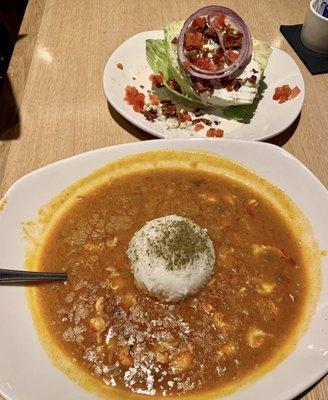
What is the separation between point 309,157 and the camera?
2920 millimetres

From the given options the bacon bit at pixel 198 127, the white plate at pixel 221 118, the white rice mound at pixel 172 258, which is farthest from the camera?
the bacon bit at pixel 198 127

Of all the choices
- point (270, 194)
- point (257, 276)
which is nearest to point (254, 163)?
point (270, 194)

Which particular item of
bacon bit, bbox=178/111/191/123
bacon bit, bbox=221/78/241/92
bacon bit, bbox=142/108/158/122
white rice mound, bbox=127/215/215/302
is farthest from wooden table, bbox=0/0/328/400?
white rice mound, bbox=127/215/215/302

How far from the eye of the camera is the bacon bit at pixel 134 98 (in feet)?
10.0

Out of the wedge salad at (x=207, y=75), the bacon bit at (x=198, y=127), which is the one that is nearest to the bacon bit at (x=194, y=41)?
the wedge salad at (x=207, y=75)

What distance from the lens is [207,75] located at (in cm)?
306

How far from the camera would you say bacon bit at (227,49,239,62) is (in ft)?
10.2

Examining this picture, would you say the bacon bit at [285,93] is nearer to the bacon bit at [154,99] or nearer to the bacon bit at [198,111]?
the bacon bit at [198,111]

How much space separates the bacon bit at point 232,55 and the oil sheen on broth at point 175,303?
104cm

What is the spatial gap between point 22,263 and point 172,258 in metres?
0.80

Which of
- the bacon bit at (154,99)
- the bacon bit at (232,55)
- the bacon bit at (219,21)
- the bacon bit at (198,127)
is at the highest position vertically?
the bacon bit at (219,21)

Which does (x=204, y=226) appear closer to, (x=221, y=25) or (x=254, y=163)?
(x=254, y=163)

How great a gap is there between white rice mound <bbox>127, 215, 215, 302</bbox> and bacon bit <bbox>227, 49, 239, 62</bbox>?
1.47 m

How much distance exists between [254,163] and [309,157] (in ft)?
1.86
